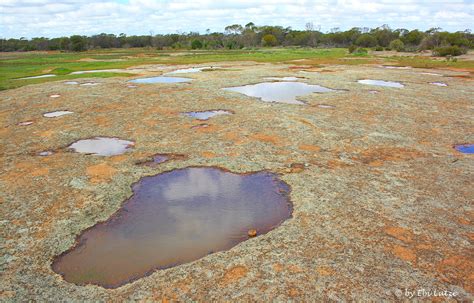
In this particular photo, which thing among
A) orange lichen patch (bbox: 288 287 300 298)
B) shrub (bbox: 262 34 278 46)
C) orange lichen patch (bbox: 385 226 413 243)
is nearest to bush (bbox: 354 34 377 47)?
shrub (bbox: 262 34 278 46)

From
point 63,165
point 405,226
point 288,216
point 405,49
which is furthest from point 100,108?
point 405,49

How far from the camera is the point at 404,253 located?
701 cm

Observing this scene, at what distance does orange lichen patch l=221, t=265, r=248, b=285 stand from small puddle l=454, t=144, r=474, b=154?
1051 centimetres

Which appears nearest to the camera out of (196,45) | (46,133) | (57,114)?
(46,133)

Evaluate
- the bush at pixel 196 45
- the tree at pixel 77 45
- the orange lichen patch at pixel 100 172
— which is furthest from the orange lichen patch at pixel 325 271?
the bush at pixel 196 45

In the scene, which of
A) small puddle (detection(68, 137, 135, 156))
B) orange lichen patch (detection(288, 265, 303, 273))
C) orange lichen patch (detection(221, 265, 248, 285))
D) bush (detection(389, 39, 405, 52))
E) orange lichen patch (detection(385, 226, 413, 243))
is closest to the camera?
orange lichen patch (detection(221, 265, 248, 285))

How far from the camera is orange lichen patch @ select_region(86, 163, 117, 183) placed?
10578mm

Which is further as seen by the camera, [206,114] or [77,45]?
[77,45]

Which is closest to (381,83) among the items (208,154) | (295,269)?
(208,154)

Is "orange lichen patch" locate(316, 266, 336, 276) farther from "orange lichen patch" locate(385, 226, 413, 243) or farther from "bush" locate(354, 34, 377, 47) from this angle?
"bush" locate(354, 34, 377, 47)

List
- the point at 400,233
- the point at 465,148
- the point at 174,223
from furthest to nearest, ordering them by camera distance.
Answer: the point at 465,148
the point at 174,223
the point at 400,233

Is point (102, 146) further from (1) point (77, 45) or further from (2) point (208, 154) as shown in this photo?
(1) point (77, 45)

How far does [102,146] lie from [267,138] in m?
6.40

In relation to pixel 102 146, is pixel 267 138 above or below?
above
